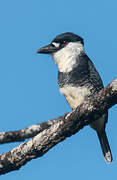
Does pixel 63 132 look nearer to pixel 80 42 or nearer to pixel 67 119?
pixel 67 119

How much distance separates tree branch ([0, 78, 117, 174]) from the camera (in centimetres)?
285

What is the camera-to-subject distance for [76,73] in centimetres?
456

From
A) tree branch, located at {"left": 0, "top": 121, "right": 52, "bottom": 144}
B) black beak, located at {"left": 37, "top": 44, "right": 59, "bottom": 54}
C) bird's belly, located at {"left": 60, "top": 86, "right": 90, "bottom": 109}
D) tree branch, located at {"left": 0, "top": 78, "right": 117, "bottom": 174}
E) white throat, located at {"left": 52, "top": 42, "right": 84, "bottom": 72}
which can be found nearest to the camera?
tree branch, located at {"left": 0, "top": 78, "right": 117, "bottom": 174}

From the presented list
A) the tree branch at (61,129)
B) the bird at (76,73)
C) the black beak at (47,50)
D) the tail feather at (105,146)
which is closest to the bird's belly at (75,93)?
the bird at (76,73)

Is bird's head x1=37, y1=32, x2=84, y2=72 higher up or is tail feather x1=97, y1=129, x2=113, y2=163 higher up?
bird's head x1=37, y1=32, x2=84, y2=72

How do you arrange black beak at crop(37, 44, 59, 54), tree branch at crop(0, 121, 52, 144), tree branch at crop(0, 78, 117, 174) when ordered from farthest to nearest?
black beak at crop(37, 44, 59, 54) → tree branch at crop(0, 121, 52, 144) → tree branch at crop(0, 78, 117, 174)

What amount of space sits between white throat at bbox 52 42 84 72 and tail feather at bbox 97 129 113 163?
1.01 meters

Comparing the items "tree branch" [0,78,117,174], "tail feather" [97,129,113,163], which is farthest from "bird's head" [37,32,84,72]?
"tree branch" [0,78,117,174]

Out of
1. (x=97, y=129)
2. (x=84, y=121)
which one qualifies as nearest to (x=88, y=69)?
(x=97, y=129)

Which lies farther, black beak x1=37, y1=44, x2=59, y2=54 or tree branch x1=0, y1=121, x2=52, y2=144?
black beak x1=37, y1=44, x2=59, y2=54

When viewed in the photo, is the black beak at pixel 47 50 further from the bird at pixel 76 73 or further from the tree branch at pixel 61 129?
the tree branch at pixel 61 129

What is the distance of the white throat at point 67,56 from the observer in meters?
4.68

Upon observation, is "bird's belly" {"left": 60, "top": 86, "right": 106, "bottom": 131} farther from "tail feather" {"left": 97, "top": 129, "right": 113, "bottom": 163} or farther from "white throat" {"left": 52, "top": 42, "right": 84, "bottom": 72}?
"tail feather" {"left": 97, "top": 129, "right": 113, "bottom": 163}

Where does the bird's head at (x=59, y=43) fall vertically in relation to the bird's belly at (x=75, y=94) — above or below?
above
